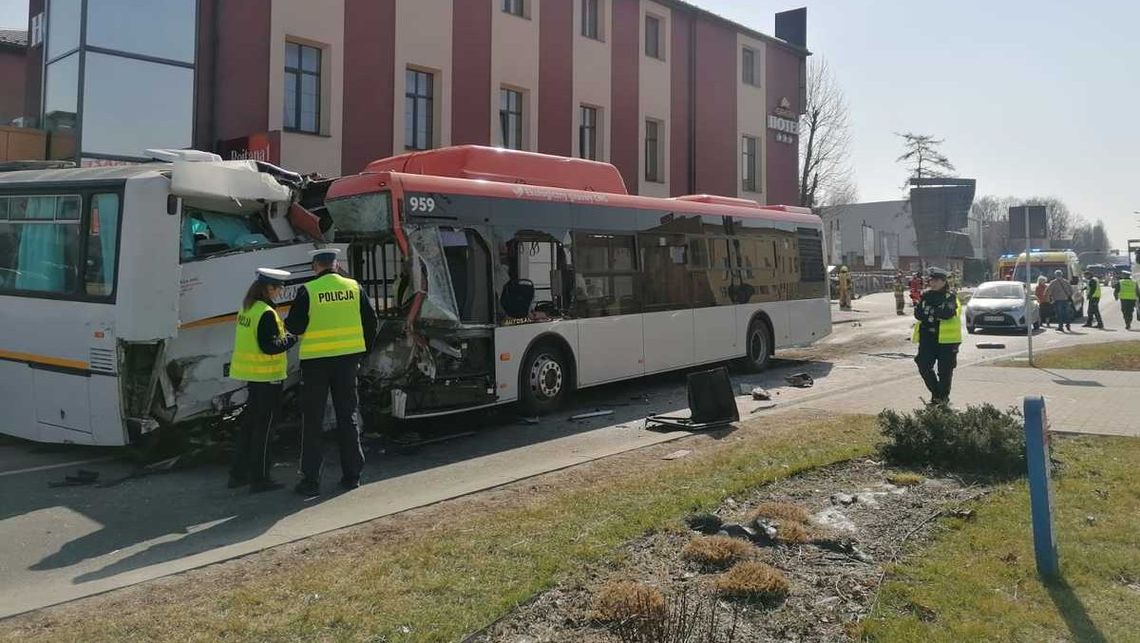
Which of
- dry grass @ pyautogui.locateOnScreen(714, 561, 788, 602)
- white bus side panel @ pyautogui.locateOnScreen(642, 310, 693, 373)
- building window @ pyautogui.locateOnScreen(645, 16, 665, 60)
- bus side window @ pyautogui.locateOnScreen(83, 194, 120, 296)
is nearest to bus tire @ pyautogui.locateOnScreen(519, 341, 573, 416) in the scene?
white bus side panel @ pyautogui.locateOnScreen(642, 310, 693, 373)

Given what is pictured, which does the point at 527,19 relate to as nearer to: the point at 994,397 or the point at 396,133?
the point at 396,133

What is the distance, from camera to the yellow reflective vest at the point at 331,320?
6785 millimetres

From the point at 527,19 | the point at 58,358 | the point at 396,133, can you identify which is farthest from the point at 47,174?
the point at 527,19

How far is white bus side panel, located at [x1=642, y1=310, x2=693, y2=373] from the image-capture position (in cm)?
1196

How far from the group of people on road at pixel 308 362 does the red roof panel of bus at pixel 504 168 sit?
3.05 metres

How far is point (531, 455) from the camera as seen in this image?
831cm

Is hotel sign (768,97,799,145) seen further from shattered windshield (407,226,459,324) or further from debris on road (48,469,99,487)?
debris on road (48,469,99,487)

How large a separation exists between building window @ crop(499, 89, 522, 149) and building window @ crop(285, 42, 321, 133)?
513 centimetres

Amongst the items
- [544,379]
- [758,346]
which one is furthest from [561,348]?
[758,346]

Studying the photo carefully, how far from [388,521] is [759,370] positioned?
10.1 m

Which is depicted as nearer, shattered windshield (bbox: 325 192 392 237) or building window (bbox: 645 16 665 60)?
shattered windshield (bbox: 325 192 392 237)

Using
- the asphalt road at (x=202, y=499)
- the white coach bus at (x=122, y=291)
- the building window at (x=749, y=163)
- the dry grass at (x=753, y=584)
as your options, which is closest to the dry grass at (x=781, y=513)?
the dry grass at (x=753, y=584)

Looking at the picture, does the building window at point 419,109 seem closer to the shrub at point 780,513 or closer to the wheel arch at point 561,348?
the wheel arch at point 561,348

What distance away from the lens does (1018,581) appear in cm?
431
